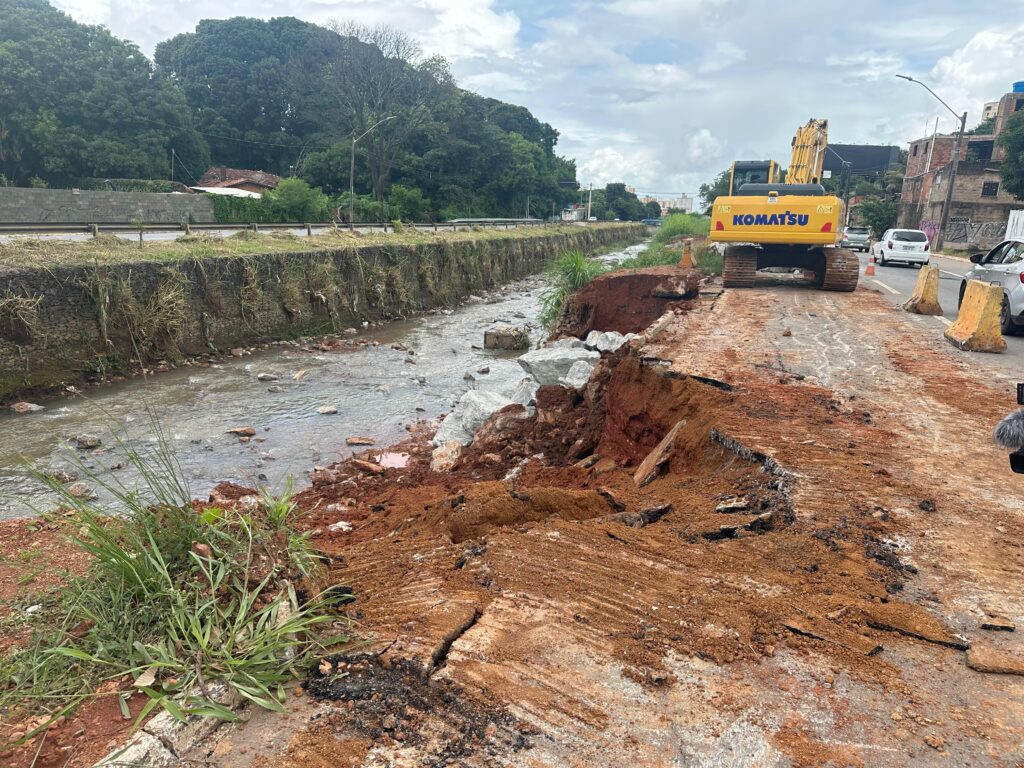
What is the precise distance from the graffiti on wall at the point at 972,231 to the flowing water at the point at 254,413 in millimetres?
35413

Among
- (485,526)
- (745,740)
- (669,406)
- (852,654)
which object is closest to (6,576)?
(485,526)

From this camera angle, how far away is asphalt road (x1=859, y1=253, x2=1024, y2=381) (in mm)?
7875

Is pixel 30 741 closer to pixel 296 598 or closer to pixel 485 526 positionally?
pixel 296 598

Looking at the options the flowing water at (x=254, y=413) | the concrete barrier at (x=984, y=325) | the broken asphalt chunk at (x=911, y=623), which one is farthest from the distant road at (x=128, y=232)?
the concrete barrier at (x=984, y=325)

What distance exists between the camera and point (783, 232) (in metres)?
12.3

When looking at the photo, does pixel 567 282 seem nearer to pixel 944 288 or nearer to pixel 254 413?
pixel 254 413

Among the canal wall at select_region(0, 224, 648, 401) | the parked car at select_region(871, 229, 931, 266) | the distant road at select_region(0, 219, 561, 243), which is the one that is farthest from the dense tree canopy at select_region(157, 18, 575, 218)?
the parked car at select_region(871, 229, 931, 266)

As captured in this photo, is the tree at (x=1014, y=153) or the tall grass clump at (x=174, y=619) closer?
the tall grass clump at (x=174, y=619)

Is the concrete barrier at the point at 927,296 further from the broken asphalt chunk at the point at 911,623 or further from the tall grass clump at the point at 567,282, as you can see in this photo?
the broken asphalt chunk at the point at 911,623

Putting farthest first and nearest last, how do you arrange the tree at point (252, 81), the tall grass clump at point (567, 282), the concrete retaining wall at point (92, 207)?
the tree at point (252, 81), the concrete retaining wall at point (92, 207), the tall grass clump at point (567, 282)

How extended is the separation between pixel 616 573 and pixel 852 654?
100 cm

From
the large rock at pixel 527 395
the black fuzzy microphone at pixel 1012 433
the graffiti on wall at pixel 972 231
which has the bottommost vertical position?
the large rock at pixel 527 395

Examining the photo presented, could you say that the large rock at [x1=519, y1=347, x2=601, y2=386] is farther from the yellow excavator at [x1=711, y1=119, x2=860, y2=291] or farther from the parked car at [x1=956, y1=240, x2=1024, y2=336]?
the parked car at [x1=956, y1=240, x2=1024, y2=336]

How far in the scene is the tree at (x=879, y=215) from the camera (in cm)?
4388
